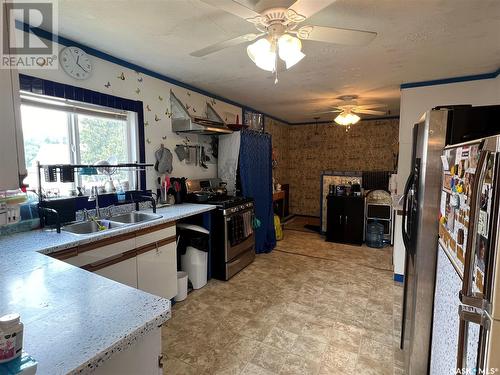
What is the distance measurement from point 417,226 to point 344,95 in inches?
119

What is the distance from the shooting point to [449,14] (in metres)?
1.72

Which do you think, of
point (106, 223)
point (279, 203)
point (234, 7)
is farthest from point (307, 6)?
point (279, 203)

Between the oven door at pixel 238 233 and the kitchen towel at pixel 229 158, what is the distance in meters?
0.56

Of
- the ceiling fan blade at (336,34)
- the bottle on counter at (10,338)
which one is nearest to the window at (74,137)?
the bottle on counter at (10,338)

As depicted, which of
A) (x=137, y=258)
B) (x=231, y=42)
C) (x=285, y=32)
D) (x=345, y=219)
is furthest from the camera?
(x=345, y=219)

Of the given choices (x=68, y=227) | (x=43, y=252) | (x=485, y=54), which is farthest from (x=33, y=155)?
(x=485, y=54)

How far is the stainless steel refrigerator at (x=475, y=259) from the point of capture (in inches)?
25.0

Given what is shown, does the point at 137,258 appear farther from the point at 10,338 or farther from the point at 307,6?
the point at 307,6

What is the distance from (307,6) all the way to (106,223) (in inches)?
88.4

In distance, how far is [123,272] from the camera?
2.05m

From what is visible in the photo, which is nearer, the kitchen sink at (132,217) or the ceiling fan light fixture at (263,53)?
the ceiling fan light fixture at (263,53)

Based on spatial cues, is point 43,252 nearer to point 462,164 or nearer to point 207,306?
point 207,306

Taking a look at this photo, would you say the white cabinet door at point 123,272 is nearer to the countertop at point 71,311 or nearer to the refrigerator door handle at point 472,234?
the countertop at point 71,311

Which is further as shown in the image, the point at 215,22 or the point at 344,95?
the point at 344,95
